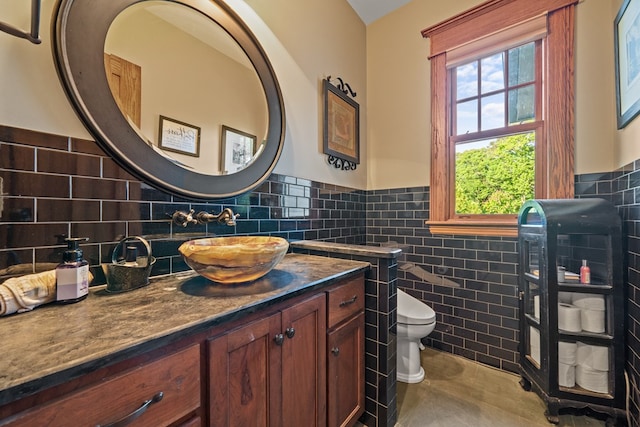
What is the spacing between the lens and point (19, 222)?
0.77 metres

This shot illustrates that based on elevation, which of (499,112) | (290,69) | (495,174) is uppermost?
(290,69)

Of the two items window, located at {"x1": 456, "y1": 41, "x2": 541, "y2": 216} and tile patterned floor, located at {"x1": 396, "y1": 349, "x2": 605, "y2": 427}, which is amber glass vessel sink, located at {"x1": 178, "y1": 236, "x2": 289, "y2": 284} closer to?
tile patterned floor, located at {"x1": 396, "y1": 349, "x2": 605, "y2": 427}

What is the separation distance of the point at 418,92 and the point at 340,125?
0.77 metres

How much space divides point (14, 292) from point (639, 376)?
8.06 ft

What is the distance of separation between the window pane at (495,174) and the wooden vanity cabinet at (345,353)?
4.44ft

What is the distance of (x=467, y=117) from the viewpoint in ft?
6.81

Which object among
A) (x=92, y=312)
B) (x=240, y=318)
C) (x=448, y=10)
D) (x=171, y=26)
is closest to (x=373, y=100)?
(x=448, y=10)

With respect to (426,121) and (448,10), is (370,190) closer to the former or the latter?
(426,121)

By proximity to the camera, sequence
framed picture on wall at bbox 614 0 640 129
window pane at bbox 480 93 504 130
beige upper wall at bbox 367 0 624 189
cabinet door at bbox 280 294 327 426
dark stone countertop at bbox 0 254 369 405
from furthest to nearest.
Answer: window pane at bbox 480 93 504 130 < beige upper wall at bbox 367 0 624 189 < framed picture on wall at bbox 614 0 640 129 < cabinet door at bbox 280 294 327 426 < dark stone countertop at bbox 0 254 369 405

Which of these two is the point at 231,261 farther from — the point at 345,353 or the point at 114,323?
the point at 345,353

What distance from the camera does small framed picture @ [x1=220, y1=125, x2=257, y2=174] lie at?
1.31 m

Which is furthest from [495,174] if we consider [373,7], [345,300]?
[373,7]

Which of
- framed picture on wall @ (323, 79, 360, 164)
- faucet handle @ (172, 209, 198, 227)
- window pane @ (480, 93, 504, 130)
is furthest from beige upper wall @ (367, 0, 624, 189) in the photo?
faucet handle @ (172, 209, 198, 227)

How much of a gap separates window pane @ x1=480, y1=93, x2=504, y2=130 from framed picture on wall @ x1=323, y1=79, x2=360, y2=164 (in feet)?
3.34
